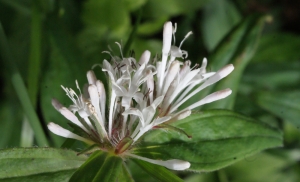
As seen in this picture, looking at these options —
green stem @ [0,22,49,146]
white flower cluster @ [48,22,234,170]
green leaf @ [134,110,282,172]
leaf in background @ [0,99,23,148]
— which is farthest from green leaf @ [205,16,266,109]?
leaf in background @ [0,99,23,148]

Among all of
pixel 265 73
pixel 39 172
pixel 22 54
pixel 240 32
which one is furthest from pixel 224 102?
pixel 22 54

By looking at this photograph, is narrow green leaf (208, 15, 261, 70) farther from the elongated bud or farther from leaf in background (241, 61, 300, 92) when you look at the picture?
the elongated bud

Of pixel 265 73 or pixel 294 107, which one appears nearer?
pixel 294 107

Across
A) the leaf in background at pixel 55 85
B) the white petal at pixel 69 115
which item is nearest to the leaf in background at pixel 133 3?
the leaf in background at pixel 55 85

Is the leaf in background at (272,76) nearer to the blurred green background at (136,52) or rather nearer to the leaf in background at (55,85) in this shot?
the blurred green background at (136,52)

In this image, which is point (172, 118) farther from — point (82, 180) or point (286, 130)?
point (286, 130)
